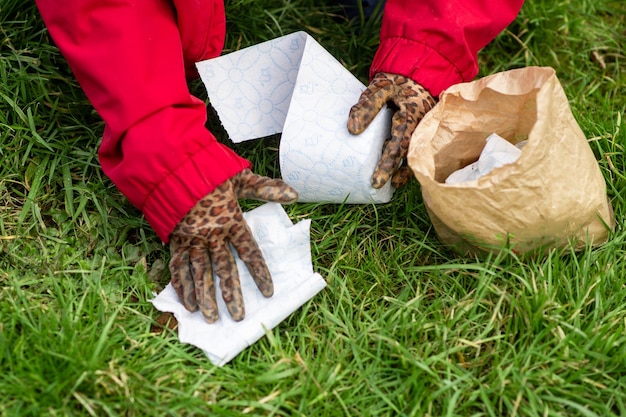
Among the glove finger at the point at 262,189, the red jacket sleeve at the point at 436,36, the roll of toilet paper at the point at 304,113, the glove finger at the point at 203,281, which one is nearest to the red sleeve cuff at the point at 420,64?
the red jacket sleeve at the point at 436,36

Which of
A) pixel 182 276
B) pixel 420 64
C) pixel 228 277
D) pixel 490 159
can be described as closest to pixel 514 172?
pixel 490 159

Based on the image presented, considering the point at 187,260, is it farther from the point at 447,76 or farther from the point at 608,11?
the point at 608,11

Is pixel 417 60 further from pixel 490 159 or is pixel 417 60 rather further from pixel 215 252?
pixel 215 252

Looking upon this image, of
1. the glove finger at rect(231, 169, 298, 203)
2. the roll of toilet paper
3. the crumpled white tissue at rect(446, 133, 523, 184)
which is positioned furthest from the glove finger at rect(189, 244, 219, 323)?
the crumpled white tissue at rect(446, 133, 523, 184)

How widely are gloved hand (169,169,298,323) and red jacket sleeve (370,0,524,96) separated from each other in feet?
1.58

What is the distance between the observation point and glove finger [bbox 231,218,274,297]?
157 cm

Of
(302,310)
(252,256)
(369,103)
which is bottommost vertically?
(302,310)

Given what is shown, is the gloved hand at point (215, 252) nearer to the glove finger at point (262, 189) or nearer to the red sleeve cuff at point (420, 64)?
the glove finger at point (262, 189)

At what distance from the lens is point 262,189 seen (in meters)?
1.62

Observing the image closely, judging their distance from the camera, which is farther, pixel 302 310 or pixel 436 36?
pixel 436 36

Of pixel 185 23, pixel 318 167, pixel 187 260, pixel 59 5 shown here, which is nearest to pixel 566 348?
pixel 318 167

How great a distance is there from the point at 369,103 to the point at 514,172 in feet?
1.37

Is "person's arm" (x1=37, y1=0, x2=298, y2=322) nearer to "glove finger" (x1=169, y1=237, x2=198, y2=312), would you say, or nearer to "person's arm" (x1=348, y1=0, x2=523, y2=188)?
"glove finger" (x1=169, y1=237, x2=198, y2=312)

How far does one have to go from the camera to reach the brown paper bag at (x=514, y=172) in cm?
150
